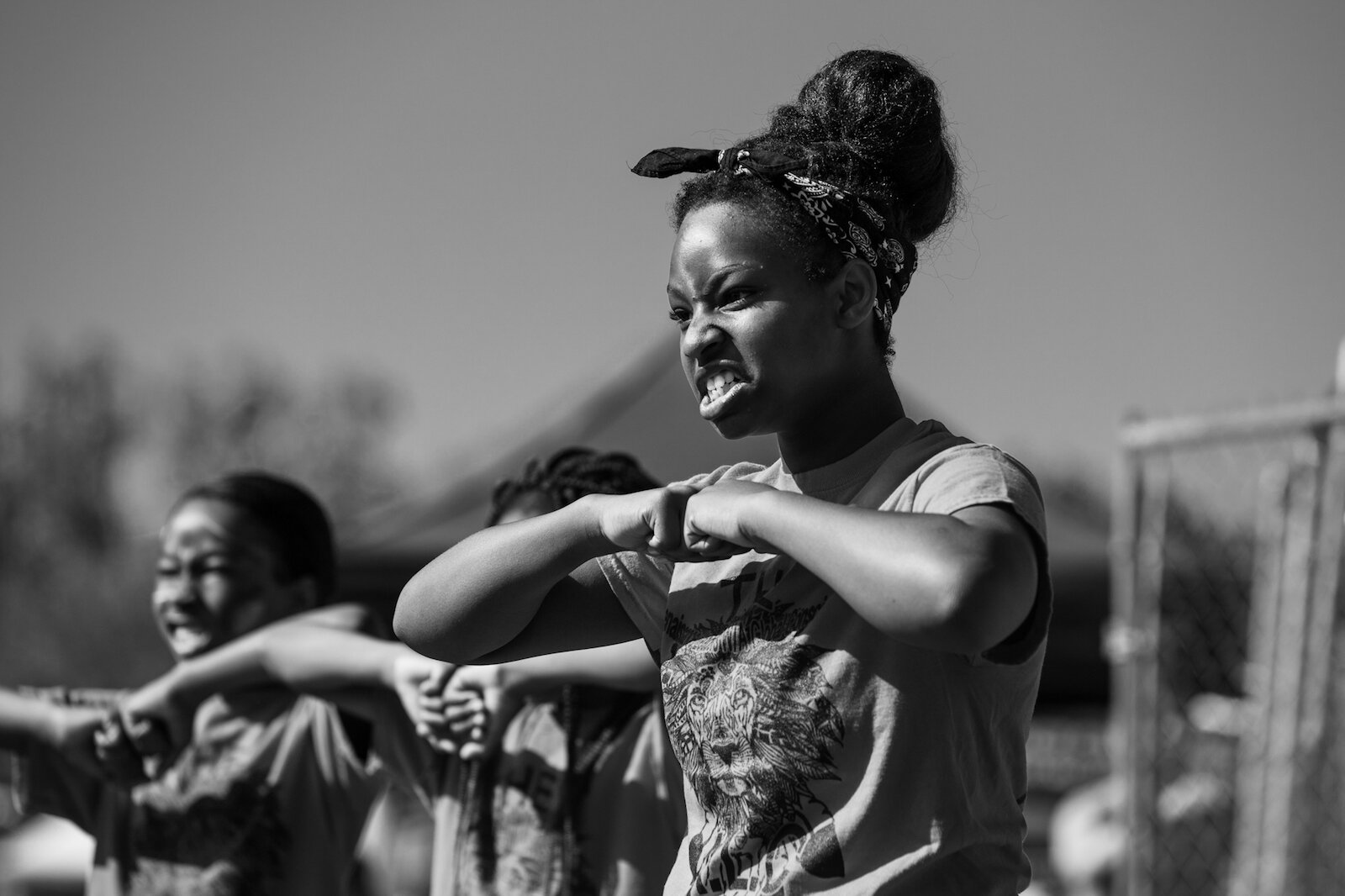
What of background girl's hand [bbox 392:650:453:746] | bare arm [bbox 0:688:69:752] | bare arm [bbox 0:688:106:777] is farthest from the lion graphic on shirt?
bare arm [bbox 0:688:69:752]

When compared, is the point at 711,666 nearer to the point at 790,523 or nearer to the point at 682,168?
the point at 790,523

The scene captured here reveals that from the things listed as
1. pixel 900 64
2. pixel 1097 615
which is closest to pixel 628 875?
pixel 900 64

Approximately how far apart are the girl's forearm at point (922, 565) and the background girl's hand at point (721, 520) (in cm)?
4

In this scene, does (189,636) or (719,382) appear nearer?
(719,382)

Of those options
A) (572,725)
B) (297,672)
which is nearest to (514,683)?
(572,725)

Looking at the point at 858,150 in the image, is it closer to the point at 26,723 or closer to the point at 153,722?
the point at 153,722

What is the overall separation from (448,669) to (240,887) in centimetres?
70

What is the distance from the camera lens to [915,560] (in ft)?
5.02

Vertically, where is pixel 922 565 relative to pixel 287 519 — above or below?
above

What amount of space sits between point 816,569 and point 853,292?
1.44 ft

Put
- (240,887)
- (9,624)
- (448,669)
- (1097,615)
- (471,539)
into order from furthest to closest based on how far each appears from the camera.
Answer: (9,624) < (1097,615) < (240,887) < (448,669) < (471,539)

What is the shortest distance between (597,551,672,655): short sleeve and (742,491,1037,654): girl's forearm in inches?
17.1

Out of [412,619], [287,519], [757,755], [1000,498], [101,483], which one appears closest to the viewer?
[1000,498]

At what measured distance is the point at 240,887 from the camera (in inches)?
121
